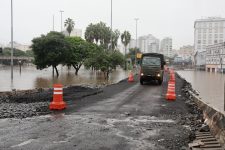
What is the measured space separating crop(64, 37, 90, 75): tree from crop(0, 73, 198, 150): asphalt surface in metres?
49.2

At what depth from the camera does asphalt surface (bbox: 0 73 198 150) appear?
9.12 m

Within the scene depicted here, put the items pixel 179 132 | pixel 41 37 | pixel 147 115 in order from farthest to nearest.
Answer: pixel 41 37
pixel 147 115
pixel 179 132

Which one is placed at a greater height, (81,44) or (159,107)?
(81,44)

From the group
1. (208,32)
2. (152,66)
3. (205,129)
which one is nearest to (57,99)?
(205,129)

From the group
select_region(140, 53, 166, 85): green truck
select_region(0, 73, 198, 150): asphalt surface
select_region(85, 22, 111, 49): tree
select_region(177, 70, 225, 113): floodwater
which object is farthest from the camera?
select_region(85, 22, 111, 49): tree

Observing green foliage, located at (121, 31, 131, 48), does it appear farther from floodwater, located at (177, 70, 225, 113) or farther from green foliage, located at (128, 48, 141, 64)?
floodwater, located at (177, 70, 225, 113)

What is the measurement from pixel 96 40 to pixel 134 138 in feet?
306

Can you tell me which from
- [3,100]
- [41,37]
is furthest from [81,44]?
[3,100]

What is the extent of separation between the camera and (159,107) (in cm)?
1723

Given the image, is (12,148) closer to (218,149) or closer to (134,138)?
(134,138)

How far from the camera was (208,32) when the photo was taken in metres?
192

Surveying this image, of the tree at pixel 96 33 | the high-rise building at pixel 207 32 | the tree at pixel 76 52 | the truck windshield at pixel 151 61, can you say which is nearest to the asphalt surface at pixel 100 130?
the truck windshield at pixel 151 61

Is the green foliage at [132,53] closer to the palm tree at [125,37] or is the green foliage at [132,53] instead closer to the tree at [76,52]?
the palm tree at [125,37]

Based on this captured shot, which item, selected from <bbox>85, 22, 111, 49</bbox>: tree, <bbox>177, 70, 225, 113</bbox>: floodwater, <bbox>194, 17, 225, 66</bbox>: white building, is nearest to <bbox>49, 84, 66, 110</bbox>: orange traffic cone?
<bbox>177, 70, 225, 113</bbox>: floodwater
